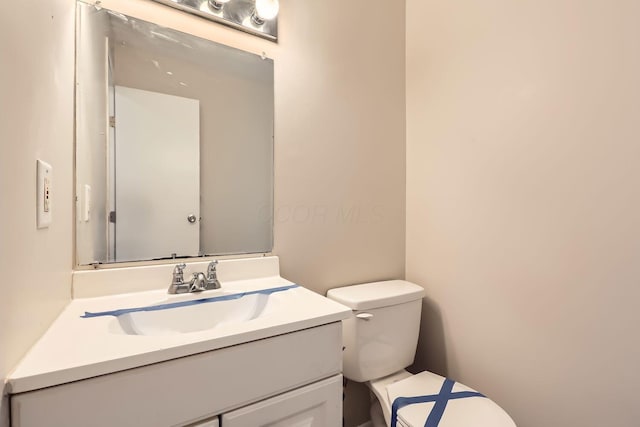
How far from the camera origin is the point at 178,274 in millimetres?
900

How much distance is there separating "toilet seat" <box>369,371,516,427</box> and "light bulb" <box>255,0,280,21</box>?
1.51 metres

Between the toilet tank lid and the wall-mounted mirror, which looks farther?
the toilet tank lid

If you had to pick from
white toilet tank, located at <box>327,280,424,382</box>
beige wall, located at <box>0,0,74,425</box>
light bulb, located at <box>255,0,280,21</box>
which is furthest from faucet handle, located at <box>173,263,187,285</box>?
light bulb, located at <box>255,0,280,21</box>

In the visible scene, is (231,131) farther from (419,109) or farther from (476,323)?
(476,323)

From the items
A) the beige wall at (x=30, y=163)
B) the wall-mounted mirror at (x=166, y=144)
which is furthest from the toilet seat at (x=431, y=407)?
the beige wall at (x=30, y=163)

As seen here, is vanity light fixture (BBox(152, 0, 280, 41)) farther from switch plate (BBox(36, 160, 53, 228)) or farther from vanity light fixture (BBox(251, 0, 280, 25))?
switch plate (BBox(36, 160, 53, 228))

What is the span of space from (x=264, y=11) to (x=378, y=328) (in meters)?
1.31

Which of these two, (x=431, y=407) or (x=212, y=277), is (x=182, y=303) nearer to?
(x=212, y=277)

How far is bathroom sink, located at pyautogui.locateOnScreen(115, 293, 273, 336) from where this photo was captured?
0.75 metres

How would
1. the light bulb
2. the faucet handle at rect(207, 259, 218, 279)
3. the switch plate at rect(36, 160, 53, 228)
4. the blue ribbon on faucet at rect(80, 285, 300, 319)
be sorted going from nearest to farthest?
the switch plate at rect(36, 160, 53, 228) → the blue ribbon on faucet at rect(80, 285, 300, 319) → the faucet handle at rect(207, 259, 218, 279) → the light bulb

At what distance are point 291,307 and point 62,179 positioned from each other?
666 millimetres

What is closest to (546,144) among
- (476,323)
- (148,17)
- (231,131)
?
(476,323)

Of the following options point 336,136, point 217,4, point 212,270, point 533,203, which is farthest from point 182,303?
point 533,203

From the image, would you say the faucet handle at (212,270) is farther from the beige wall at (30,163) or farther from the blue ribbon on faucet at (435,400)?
the blue ribbon on faucet at (435,400)
